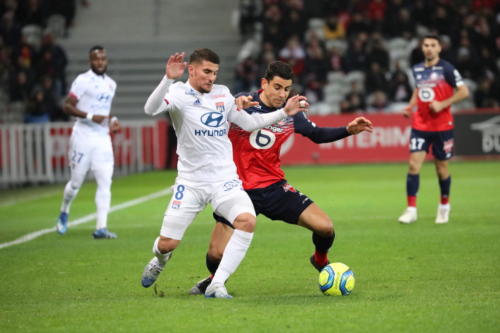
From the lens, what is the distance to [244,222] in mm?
7641

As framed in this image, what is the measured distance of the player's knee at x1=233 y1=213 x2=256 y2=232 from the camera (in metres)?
7.64

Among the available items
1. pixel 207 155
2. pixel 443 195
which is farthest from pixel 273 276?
pixel 443 195

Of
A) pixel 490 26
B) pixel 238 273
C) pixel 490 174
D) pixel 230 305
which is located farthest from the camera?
pixel 490 26

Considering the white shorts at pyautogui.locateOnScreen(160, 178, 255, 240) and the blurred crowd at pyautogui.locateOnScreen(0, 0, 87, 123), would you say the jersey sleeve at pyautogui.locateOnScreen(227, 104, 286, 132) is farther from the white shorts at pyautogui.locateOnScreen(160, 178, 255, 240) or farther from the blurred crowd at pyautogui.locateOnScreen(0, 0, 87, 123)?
the blurred crowd at pyautogui.locateOnScreen(0, 0, 87, 123)

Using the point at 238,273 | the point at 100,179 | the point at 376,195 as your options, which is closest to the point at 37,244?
the point at 100,179

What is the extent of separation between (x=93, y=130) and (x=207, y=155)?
5.17 meters

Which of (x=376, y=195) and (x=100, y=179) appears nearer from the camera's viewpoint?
(x=100, y=179)

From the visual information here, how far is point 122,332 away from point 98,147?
6489 mm

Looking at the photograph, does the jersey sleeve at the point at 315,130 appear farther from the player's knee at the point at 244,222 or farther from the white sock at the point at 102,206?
the white sock at the point at 102,206

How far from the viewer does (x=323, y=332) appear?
621cm

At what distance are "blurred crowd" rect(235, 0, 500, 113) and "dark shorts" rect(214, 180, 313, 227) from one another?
1771cm

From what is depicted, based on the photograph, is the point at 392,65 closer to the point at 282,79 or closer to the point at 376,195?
the point at 376,195

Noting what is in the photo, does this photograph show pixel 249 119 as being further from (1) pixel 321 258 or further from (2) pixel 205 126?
(1) pixel 321 258

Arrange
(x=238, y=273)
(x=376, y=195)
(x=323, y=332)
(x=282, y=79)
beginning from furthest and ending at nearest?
(x=376, y=195), (x=238, y=273), (x=282, y=79), (x=323, y=332)
